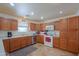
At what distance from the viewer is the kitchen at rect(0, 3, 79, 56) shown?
1.98 metres

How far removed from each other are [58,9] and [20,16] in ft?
3.81

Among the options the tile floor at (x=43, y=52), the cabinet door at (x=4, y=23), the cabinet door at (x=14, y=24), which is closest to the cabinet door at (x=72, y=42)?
the tile floor at (x=43, y=52)

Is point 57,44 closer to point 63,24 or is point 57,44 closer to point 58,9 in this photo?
point 63,24

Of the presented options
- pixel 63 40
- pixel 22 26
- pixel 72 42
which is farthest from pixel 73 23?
pixel 22 26

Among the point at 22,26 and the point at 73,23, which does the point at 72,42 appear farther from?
the point at 22,26

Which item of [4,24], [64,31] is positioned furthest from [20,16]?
[64,31]

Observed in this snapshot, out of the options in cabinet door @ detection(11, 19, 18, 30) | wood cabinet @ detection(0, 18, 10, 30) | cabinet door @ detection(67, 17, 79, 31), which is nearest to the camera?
wood cabinet @ detection(0, 18, 10, 30)

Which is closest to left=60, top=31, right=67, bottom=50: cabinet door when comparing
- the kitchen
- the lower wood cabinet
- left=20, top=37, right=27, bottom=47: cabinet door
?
the kitchen

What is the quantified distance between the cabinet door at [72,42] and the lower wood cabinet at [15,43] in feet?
6.57

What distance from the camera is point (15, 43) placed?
3207 millimetres

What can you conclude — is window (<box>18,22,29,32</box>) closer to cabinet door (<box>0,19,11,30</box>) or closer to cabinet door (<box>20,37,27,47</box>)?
cabinet door (<box>0,19,11,30</box>)

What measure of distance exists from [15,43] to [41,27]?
1605 millimetres

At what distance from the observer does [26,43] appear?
12.8 ft

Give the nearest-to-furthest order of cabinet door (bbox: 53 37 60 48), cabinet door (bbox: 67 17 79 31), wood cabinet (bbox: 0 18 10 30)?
wood cabinet (bbox: 0 18 10 30), cabinet door (bbox: 67 17 79 31), cabinet door (bbox: 53 37 60 48)
